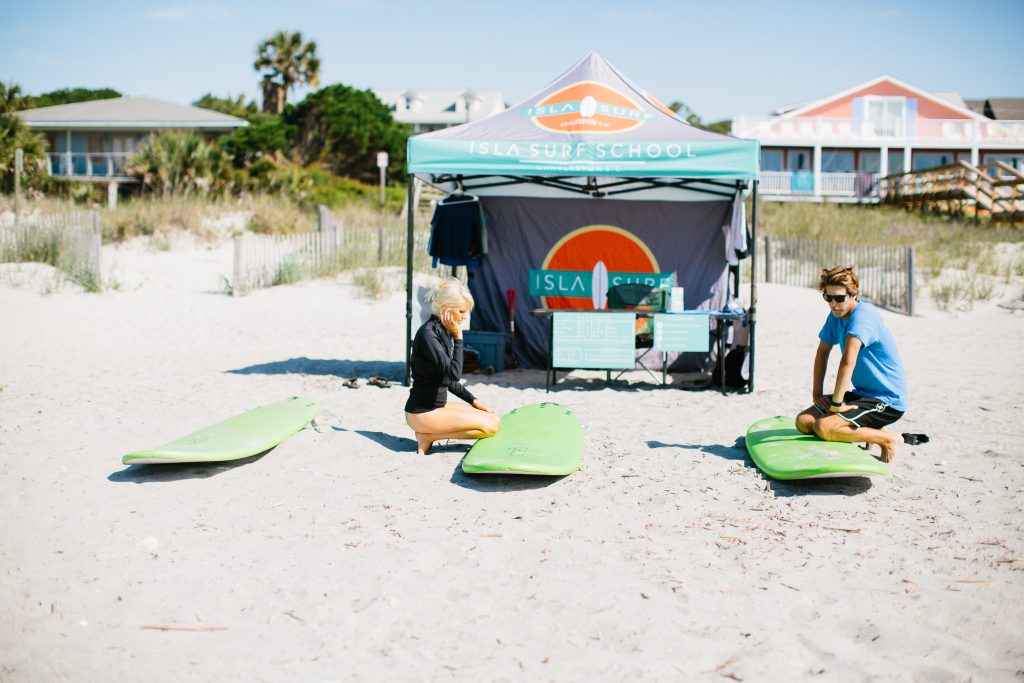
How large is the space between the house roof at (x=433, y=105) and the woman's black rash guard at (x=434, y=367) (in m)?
51.8

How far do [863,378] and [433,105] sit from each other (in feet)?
187

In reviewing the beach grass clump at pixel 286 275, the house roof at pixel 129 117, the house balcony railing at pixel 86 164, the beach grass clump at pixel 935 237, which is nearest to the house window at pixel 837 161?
the beach grass clump at pixel 935 237

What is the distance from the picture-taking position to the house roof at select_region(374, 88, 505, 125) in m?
56.8

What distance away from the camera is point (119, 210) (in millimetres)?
21281

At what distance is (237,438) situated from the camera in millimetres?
5836

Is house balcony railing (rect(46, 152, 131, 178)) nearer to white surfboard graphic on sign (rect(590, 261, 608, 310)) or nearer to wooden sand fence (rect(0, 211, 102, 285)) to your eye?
wooden sand fence (rect(0, 211, 102, 285))

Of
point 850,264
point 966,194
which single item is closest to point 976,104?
point 966,194

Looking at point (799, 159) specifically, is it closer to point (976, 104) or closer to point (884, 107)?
point (884, 107)

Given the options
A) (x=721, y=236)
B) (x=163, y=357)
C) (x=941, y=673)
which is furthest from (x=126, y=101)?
(x=941, y=673)

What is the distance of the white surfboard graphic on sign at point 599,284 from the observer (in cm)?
1010

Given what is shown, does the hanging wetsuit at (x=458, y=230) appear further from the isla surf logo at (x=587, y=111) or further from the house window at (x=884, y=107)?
the house window at (x=884, y=107)

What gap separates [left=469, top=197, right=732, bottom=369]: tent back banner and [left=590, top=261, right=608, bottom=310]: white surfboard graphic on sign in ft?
0.04

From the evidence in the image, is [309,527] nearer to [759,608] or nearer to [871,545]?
[759,608]

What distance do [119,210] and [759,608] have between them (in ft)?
69.1
